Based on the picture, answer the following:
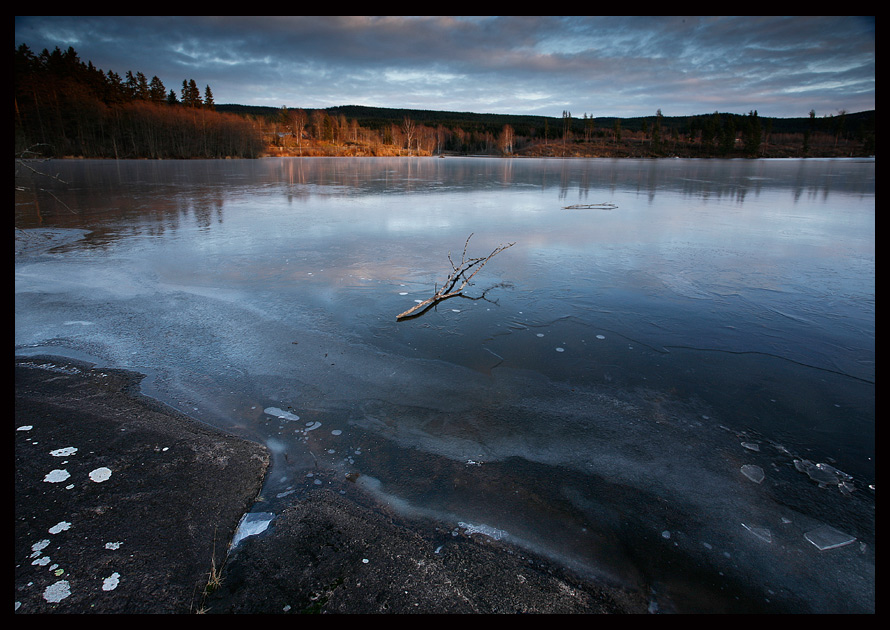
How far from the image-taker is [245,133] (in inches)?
3113

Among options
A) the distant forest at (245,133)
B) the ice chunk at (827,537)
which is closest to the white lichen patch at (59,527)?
the ice chunk at (827,537)

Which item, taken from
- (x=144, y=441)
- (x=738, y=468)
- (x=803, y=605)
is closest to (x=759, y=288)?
(x=738, y=468)

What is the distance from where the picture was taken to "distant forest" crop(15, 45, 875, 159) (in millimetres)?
64438

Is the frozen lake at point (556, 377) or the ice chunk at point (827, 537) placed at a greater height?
the frozen lake at point (556, 377)

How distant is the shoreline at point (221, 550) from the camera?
2336 millimetres

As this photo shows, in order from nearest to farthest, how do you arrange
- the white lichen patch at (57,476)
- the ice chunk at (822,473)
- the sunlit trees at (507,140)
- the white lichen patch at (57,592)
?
the white lichen patch at (57,592)
the white lichen patch at (57,476)
the ice chunk at (822,473)
the sunlit trees at (507,140)

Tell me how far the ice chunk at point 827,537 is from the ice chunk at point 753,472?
47cm

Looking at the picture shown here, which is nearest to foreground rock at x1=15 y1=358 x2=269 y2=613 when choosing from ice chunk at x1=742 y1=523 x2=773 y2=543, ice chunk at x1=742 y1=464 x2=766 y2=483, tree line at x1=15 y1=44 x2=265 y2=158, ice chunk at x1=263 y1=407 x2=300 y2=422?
ice chunk at x1=263 y1=407 x2=300 y2=422

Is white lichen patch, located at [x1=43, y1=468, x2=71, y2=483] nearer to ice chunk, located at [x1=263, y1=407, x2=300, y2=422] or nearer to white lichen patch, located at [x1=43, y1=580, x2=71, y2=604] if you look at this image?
white lichen patch, located at [x1=43, y1=580, x2=71, y2=604]

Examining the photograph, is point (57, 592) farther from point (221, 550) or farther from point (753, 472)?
point (753, 472)

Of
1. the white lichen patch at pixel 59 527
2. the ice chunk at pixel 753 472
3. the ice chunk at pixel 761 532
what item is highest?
the white lichen patch at pixel 59 527

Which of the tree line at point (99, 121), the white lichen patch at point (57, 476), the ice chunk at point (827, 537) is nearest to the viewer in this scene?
the ice chunk at point (827, 537)

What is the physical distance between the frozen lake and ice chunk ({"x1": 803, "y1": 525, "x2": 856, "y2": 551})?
0.6 inches

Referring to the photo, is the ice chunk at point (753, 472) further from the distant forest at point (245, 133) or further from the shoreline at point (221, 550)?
the distant forest at point (245, 133)
